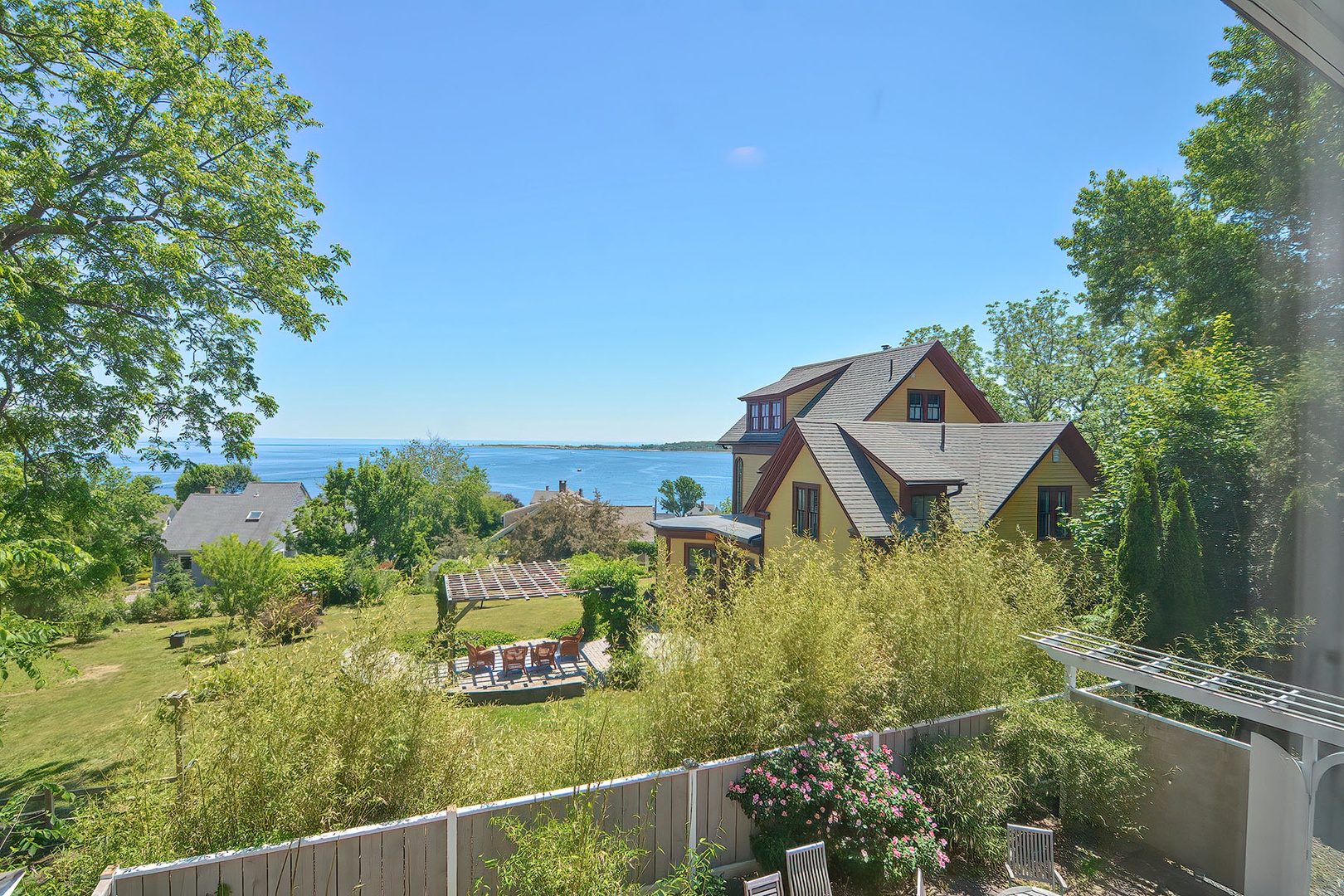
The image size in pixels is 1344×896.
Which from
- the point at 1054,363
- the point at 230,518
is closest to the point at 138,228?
the point at 1054,363

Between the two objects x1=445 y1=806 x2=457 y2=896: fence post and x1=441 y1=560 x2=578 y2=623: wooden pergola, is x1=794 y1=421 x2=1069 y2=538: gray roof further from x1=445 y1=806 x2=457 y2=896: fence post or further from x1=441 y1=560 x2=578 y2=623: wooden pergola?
x1=445 y1=806 x2=457 y2=896: fence post

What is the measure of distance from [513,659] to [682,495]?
208 feet

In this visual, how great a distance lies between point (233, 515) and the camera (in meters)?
30.5

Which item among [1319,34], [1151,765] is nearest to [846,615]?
[1151,765]

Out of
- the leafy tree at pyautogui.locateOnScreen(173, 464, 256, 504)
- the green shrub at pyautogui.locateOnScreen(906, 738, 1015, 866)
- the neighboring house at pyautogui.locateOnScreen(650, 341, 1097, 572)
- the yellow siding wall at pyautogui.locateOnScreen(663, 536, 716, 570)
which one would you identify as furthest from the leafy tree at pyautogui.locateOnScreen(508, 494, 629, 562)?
the leafy tree at pyautogui.locateOnScreen(173, 464, 256, 504)

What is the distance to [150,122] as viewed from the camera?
6.78 metres

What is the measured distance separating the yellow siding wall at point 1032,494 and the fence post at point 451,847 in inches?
450

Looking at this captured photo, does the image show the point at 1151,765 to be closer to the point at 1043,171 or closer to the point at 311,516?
the point at 1043,171

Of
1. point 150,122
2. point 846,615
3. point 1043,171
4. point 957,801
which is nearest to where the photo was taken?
point 957,801

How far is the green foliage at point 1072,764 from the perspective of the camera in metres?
5.61

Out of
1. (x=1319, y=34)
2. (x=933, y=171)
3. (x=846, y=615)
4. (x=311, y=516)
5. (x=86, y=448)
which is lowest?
(x=311, y=516)

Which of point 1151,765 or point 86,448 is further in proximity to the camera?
point 86,448

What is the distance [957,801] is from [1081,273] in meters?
17.3

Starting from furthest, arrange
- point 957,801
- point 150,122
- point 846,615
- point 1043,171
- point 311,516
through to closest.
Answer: point 311,516 → point 1043,171 → point 150,122 → point 846,615 → point 957,801
